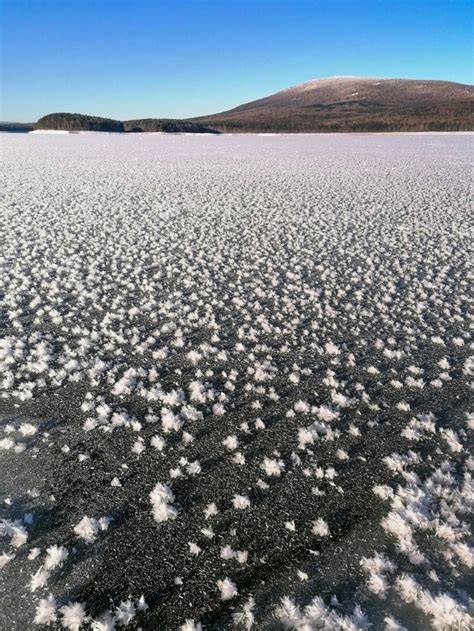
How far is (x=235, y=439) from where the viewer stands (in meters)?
3.29

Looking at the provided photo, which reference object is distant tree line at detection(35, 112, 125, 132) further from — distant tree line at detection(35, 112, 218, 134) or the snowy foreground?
the snowy foreground

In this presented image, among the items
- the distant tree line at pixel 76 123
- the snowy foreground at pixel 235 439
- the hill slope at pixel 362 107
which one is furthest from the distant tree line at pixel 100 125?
the snowy foreground at pixel 235 439

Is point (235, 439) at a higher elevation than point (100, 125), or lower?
lower

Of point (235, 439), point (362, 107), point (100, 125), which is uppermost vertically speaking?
point (362, 107)

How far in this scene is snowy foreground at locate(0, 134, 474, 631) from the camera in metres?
2.22

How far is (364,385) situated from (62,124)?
370ft

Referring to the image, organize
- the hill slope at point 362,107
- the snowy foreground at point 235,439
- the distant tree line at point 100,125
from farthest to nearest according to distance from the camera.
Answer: the hill slope at point 362,107 → the distant tree line at point 100,125 → the snowy foreground at point 235,439

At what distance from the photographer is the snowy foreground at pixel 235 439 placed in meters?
2.22

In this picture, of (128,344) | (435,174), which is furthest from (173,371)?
(435,174)

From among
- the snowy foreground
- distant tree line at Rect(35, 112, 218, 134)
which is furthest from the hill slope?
the snowy foreground

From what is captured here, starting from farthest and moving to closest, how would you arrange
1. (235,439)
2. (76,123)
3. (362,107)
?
(362,107) < (76,123) < (235,439)

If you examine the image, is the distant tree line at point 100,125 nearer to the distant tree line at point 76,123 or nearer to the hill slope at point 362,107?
the distant tree line at point 76,123

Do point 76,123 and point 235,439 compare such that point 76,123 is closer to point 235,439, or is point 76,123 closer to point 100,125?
point 100,125

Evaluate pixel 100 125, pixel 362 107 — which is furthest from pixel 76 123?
pixel 362 107
